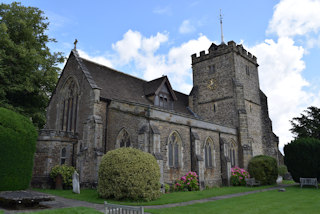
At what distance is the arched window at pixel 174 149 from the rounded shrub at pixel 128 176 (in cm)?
440

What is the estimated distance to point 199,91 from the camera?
31281 mm

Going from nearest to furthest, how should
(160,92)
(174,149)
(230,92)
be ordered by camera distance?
(174,149) < (160,92) < (230,92)

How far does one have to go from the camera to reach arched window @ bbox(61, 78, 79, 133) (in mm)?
21766

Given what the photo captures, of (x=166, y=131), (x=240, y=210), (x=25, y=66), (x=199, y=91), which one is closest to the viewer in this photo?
(x=240, y=210)

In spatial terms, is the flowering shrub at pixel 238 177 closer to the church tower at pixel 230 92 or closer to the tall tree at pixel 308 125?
the church tower at pixel 230 92

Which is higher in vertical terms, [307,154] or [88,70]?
[88,70]

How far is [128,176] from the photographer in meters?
13.1

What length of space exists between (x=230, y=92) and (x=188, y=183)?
13.8 metres

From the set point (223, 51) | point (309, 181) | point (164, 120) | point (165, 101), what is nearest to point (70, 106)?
point (165, 101)

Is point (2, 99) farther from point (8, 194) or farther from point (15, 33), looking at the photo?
point (8, 194)

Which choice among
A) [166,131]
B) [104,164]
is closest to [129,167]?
[104,164]

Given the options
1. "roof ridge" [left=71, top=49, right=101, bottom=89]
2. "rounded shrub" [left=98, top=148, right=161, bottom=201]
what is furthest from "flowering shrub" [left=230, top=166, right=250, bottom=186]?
"roof ridge" [left=71, top=49, right=101, bottom=89]

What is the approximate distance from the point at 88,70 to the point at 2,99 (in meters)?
7.08

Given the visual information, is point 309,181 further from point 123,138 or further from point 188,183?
point 123,138
